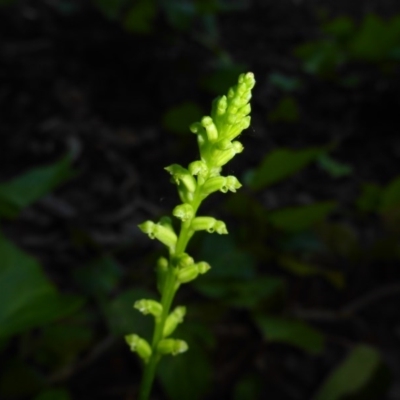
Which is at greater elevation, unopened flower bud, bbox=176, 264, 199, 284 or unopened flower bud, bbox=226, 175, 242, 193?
unopened flower bud, bbox=226, 175, 242, 193

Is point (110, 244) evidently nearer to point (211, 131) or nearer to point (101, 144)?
point (101, 144)

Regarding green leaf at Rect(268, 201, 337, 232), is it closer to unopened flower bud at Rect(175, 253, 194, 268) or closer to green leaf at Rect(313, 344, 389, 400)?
Answer: green leaf at Rect(313, 344, 389, 400)

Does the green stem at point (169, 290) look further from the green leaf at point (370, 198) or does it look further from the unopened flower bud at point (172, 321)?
the green leaf at point (370, 198)

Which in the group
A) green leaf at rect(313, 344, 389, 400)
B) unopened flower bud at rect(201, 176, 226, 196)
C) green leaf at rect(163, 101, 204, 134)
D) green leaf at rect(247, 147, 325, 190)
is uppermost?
green leaf at rect(163, 101, 204, 134)

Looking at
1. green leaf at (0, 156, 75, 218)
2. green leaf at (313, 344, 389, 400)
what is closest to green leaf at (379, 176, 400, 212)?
green leaf at (313, 344, 389, 400)

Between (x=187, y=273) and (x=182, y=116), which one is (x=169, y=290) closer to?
(x=187, y=273)

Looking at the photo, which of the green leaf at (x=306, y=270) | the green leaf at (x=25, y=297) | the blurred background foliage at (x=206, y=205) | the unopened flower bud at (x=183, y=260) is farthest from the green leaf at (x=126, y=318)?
the unopened flower bud at (x=183, y=260)

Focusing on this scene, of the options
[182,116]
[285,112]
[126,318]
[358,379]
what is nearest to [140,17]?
[285,112]
